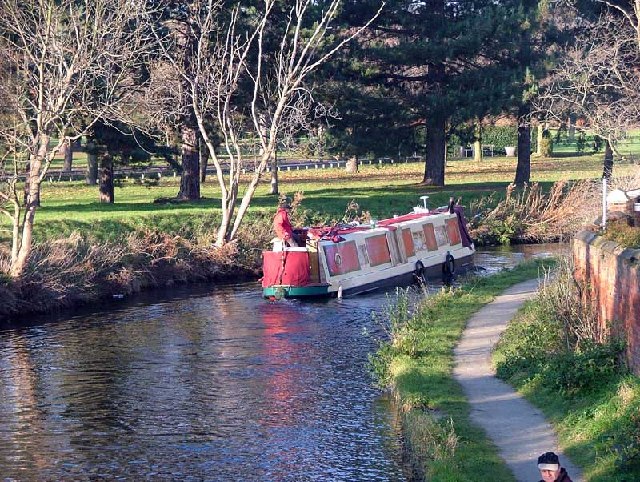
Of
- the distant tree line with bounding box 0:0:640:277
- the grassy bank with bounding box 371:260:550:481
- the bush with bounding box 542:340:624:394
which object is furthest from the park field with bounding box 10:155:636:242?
the bush with bounding box 542:340:624:394

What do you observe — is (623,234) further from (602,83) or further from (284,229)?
(602,83)

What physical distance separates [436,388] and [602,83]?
29162 mm

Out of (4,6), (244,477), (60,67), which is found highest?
(4,6)

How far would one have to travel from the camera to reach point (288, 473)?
1433 centimetres

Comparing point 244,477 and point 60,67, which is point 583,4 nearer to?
point 60,67

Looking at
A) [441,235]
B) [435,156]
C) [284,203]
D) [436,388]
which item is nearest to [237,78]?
[284,203]

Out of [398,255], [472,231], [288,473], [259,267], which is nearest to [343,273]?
[398,255]

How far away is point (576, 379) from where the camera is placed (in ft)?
50.6

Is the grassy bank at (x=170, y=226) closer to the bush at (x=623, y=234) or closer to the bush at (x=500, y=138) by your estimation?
the bush at (x=623, y=234)

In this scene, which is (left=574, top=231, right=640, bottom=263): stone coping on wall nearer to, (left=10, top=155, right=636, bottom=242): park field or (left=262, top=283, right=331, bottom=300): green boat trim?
(left=262, top=283, right=331, bottom=300): green boat trim

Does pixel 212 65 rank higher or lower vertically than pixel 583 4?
lower

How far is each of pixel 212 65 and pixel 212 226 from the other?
5252mm

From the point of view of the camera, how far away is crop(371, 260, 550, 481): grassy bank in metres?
13.2

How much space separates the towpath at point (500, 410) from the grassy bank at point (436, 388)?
0.17 m
